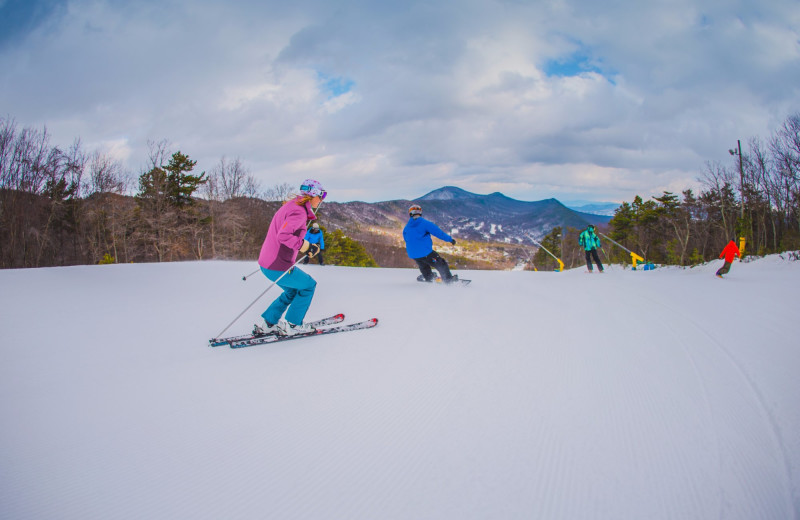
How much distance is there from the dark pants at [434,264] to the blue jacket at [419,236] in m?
0.15

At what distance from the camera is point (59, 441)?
2.39 meters

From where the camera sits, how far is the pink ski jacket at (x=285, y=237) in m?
4.70

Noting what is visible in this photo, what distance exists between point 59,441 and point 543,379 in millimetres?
3363

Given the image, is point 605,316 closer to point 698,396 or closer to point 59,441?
point 698,396

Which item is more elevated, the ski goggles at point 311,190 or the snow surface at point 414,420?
the ski goggles at point 311,190

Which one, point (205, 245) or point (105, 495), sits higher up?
point (205, 245)

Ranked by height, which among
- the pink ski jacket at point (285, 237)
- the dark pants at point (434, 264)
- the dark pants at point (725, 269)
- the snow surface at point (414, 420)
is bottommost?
the snow surface at point (414, 420)

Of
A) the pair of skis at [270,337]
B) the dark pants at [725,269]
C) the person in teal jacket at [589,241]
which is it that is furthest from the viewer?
the person in teal jacket at [589,241]

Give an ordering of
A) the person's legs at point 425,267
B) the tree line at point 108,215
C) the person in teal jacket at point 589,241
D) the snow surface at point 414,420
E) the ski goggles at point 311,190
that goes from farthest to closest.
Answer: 1. the tree line at point 108,215
2. the person in teal jacket at point 589,241
3. the person's legs at point 425,267
4. the ski goggles at point 311,190
5. the snow surface at point 414,420

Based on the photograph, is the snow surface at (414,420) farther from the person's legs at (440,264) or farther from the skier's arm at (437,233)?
the person's legs at (440,264)

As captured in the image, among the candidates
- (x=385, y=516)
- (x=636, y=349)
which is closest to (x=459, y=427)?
(x=385, y=516)

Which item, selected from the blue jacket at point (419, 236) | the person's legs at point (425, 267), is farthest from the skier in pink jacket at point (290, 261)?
the person's legs at point (425, 267)

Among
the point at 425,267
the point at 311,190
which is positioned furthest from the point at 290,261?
the point at 425,267

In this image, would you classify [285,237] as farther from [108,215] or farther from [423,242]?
[108,215]
